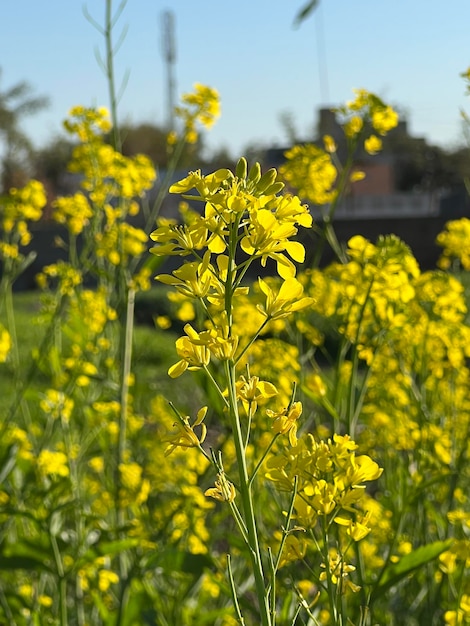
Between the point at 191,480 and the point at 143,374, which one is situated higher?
the point at 191,480

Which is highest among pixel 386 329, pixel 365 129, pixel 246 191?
pixel 365 129

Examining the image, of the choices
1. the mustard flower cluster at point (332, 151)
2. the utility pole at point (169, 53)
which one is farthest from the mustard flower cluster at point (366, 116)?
the utility pole at point (169, 53)

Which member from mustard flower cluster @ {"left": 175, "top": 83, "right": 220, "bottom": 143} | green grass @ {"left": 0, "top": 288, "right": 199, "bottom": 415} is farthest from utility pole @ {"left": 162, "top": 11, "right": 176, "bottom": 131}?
mustard flower cluster @ {"left": 175, "top": 83, "right": 220, "bottom": 143}

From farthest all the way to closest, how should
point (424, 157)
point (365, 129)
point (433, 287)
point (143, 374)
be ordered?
point (424, 157) → point (143, 374) → point (365, 129) → point (433, 287)

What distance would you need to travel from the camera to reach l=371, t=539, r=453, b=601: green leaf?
5.09ft

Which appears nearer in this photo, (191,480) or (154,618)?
(154,618)

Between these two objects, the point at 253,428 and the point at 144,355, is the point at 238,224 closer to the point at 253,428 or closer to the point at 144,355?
the point at 253,428

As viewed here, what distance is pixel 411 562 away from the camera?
157 centimetres

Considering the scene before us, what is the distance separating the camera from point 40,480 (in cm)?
253

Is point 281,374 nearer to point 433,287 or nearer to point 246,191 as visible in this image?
point 433,287

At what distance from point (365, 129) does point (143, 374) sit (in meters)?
6.20

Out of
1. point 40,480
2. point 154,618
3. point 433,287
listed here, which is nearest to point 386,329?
point 433,287

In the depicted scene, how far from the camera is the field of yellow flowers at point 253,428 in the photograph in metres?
0.93

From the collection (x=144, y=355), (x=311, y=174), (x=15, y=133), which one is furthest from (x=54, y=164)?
(x=311, y=174)
